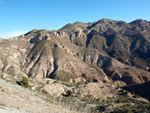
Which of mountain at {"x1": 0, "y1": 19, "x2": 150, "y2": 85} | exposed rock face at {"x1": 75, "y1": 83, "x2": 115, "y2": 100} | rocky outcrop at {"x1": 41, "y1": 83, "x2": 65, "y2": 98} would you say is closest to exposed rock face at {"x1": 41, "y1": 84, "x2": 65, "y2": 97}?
rocky outcrop at {"x1": 41, "y1": 83, "x2": 65, "y2": 98}

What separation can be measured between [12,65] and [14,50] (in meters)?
22.6

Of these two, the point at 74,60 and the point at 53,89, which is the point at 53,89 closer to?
the point at 53,89

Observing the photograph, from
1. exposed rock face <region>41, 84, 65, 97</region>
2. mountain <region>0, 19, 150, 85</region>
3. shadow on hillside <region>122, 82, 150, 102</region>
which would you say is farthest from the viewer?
mountain <region>0, 19, 150, 85</region>

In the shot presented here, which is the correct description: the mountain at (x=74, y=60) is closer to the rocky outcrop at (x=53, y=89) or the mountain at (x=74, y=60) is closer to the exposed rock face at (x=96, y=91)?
the exposed rock face at (x=96, y=91)

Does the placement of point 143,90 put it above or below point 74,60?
below

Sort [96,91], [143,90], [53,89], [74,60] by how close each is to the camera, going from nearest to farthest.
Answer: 1. [53,89]
2. [96,91]
3. [143,90]
4. [74,60]

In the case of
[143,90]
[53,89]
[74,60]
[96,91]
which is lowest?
[143,90]

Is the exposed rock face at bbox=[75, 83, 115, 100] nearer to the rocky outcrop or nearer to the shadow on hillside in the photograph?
the rocky outcrop

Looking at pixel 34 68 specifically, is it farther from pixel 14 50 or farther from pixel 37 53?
pixel 14 50

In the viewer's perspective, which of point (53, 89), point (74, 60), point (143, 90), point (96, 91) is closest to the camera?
point (53, 89)

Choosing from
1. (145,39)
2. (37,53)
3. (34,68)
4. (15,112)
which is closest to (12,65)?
(34,68)

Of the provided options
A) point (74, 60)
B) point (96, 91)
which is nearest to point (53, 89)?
point (96, 91)

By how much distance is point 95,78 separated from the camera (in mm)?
86312

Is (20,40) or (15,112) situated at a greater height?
(20,40)
